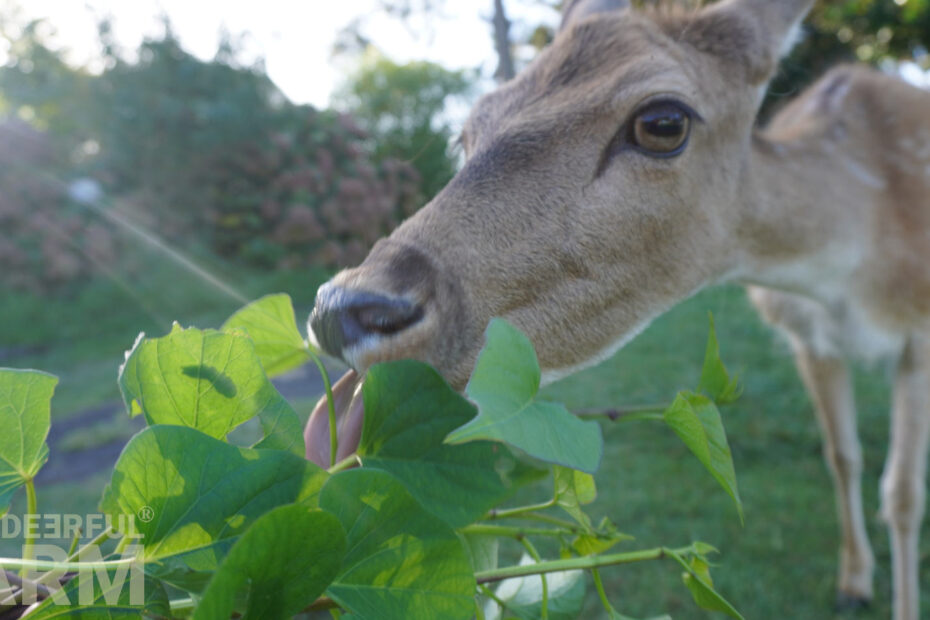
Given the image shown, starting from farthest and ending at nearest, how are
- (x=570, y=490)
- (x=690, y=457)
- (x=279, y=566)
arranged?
(x=690, y=457) < (x=570, y=490) < (x=279, y=566)

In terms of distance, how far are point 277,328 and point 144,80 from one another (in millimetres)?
7159

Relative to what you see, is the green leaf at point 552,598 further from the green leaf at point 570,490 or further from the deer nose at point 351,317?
the deer nose at point 351,317

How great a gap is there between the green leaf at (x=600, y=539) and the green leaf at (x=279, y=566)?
0.36m

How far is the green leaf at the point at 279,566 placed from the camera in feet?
1.42

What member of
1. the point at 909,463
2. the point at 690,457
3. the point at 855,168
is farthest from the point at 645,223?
the point at 690,457

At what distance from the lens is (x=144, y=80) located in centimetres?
686

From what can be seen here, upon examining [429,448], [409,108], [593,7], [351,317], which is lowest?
[429,448]

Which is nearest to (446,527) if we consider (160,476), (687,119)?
(160,476)

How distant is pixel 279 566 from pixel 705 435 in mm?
404

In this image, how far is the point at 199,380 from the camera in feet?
1.95

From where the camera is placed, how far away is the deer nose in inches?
43.6

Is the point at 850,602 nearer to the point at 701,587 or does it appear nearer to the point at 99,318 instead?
the point at 701,587

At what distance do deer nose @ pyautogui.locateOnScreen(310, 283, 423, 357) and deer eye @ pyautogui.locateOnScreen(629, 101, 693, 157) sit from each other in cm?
104

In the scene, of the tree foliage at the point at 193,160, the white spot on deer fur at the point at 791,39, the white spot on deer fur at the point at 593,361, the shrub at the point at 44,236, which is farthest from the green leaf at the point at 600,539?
the shrub at the point at 44,236
